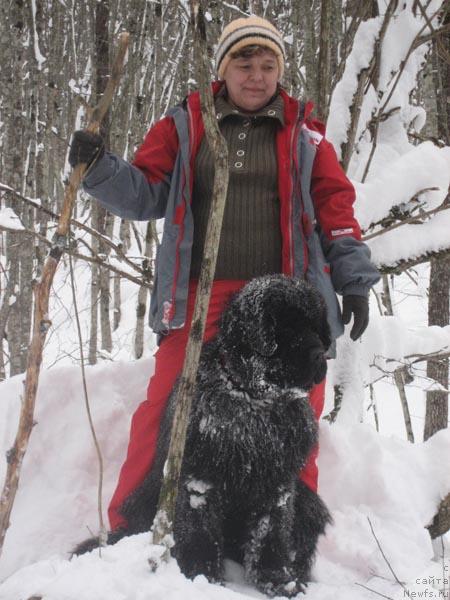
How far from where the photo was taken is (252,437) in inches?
81.5

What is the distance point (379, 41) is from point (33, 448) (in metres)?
3.08

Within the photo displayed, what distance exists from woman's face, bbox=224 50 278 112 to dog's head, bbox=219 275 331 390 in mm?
856

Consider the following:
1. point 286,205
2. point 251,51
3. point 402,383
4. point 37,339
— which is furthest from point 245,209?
point 402,383

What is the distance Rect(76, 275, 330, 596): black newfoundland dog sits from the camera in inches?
79.5

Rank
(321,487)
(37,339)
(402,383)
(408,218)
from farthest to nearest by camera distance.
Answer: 1. (402,383)
2. (408,218)
3. (321,487)
4. (37,339)

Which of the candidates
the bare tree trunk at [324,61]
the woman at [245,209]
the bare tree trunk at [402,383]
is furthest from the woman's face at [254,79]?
the bare tree trunk at [402,383]

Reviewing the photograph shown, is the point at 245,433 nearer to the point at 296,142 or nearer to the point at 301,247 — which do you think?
the point at 301,247

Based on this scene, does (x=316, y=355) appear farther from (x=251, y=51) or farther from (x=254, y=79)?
(x=251, y=51)

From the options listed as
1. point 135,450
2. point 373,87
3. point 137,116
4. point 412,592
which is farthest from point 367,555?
point 137,116

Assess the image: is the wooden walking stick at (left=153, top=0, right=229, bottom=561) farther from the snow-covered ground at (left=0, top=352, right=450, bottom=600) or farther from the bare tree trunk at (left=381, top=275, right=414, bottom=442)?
the bare tree trunk at (left=381, top=275, right=414, bottom=442)

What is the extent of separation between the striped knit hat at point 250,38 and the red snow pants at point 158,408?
Result: 1020 mm

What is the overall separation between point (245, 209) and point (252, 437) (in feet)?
3.13

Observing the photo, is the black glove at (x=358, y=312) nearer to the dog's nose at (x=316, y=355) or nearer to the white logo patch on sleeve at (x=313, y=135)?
the dog's nose at (x=316, y=355)

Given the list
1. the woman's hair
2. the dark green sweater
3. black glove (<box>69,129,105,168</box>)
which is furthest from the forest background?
the woman's hair
